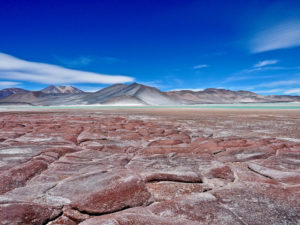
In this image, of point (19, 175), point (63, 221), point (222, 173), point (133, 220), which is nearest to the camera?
point (133, 220)

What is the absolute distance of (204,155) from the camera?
362 centimetres

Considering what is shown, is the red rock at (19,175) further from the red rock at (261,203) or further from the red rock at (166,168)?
the red rock at (261,203)

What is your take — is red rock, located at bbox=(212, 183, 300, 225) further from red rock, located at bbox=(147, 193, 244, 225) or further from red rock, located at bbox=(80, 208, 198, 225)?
red rock, located at bbox=(80, 208, 198, 225)

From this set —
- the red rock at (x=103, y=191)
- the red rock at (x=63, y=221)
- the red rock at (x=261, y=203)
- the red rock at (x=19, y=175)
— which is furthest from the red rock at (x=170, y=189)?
the red rock at (x=19, y=175)

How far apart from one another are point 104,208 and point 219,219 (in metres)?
1.03

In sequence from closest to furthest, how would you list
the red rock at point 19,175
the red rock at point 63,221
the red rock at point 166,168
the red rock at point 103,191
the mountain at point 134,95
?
the red rock at point 63,221
the red rock at point 103,191
the red rock at point 19,175
the red rock at point 166,168
the mountain at point 134,95

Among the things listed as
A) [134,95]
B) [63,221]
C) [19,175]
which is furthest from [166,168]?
[134,95]

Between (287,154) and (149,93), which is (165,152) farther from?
(149,93)

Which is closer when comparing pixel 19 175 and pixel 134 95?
pixel 19 175

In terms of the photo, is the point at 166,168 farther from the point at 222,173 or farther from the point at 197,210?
the point at 197,210

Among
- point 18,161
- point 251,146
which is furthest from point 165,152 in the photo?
point 18,161

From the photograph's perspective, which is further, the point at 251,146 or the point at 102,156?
the point at 251,146

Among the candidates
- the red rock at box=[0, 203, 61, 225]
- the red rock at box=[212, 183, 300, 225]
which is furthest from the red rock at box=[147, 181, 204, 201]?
the red rock at box=[0, 203, 61, 225]

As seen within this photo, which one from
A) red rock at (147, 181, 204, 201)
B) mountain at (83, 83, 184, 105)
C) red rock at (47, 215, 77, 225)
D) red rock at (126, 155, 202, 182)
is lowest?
red rock at (47, 215, 77, 225)
